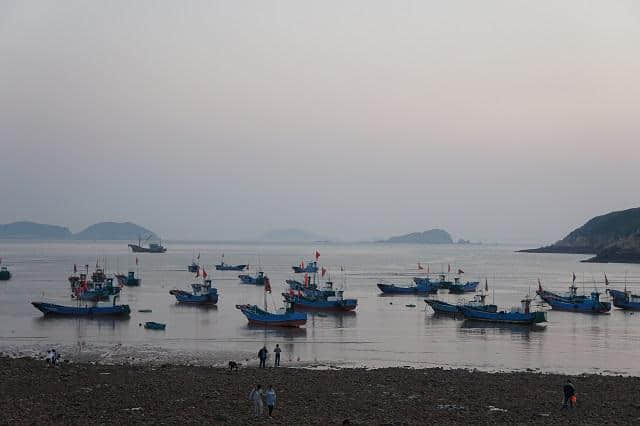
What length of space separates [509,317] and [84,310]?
3138 centimetres

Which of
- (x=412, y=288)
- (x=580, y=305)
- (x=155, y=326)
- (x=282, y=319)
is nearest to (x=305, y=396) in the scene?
(x=282, y=319)

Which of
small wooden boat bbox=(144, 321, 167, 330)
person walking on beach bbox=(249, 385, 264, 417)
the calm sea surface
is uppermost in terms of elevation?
person walking on beach bbox=(249, 385, 264, 417)

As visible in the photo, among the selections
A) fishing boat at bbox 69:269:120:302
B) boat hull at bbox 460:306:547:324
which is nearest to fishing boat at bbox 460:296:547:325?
boat hull at bbox 460:306:547:324

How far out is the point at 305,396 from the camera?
76.7ft

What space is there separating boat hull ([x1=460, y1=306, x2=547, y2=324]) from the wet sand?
2116 centimetres

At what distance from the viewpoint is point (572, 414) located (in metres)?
21.1

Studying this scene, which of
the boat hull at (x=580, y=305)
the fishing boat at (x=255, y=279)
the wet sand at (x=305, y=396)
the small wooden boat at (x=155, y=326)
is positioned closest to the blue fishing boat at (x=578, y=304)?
the boat hull at (x=580, y=305)

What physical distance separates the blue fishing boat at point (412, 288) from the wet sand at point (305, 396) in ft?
166

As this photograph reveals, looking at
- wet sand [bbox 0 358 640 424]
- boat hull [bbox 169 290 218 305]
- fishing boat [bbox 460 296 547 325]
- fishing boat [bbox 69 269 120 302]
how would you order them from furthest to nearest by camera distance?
fishing boat [bbox 69 269 120 302] → boat hull [bbox 169 290 218 305] → fishing boat [bbox 460 296 547 325] → wet sand [bbox 0 358 640 424]

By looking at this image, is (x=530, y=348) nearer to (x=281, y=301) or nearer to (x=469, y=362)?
(x=469, y=362)

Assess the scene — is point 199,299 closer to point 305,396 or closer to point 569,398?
point 305,396

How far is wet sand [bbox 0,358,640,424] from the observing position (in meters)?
20.2

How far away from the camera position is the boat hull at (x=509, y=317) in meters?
49.7

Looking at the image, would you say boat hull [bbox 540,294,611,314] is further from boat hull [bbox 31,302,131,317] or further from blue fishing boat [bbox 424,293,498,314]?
boat hull [bbox 31,302,131,317]
